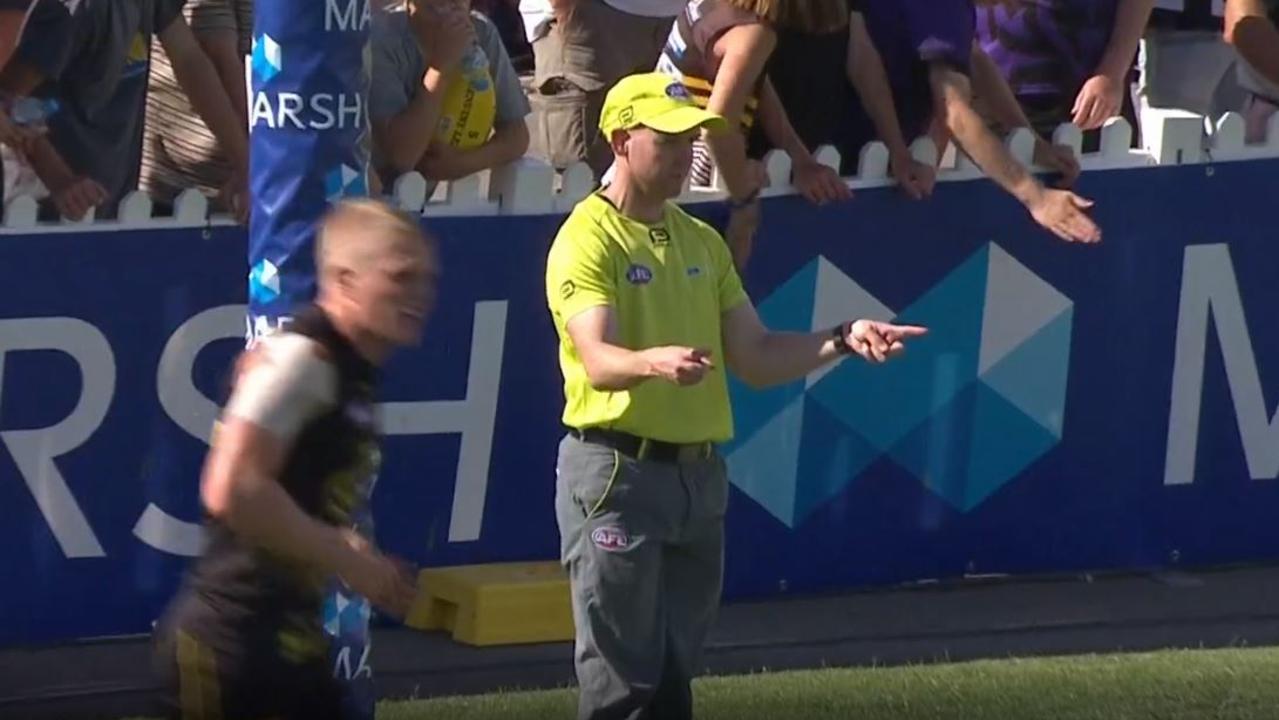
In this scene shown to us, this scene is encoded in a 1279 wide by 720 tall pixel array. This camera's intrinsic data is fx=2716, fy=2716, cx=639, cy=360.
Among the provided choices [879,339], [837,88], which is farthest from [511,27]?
[879,339]

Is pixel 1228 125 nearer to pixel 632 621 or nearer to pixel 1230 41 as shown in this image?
pixel 1230 41

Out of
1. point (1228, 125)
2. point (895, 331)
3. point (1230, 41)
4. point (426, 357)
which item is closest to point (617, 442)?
point (895, 331)

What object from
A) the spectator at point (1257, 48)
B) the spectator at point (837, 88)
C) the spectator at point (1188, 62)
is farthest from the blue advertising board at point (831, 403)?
the spectator at point (1188, 62)

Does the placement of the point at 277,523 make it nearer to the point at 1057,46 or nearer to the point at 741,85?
the point at 741,85

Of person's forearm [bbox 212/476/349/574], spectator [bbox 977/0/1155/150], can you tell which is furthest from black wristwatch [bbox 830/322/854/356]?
spectator [bbox 977/0/1155/150]

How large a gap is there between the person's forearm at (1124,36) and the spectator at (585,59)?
4.91 feet

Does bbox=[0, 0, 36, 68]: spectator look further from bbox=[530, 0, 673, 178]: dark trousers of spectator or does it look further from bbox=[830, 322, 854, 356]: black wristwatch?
bbox=[830, 322, 854, 356]: black wristwatch

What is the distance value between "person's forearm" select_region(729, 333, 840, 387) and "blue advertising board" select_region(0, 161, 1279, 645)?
5.68 ft

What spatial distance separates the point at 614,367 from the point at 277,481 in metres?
1.54

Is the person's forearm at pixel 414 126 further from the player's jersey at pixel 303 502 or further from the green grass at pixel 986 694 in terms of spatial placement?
the player's jersey at pixel 303 502

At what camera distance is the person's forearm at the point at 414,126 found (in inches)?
320

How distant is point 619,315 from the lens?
21.7ft

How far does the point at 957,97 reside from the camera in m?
8.66

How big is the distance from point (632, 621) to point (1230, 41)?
13.8ft
